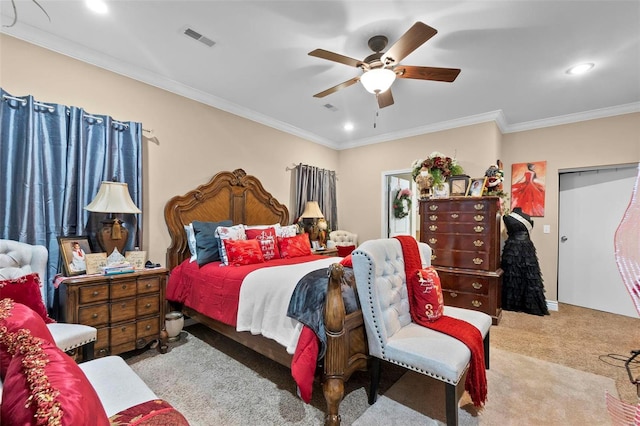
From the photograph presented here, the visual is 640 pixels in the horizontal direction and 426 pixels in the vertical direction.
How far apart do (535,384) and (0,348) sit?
309 cm

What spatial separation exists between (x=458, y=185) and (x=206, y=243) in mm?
3277

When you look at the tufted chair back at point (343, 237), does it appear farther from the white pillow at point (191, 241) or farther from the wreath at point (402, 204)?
the white pillow at point (191, 241)

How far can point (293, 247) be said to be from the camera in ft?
11.2

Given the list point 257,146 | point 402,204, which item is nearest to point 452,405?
point 257,146

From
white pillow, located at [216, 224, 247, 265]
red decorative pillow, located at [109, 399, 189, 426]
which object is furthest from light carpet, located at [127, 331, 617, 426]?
white pillow, located at [216, 224, 247, 265]

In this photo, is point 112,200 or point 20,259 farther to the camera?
point 112,200

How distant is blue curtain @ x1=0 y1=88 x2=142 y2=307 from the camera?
7.20 feet

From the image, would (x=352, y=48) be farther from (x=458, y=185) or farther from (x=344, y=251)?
(x=344, y=251)

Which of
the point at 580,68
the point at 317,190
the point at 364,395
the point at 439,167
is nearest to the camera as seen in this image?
the point at 364,395

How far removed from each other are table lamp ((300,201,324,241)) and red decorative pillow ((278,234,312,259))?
1074 millimetres

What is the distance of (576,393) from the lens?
2053mm

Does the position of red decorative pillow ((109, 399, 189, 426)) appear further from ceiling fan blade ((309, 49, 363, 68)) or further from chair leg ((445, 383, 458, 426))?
ceiling fan blade ((309, 49, 363, 68))

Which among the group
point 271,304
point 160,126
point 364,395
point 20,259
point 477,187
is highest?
point 160,126

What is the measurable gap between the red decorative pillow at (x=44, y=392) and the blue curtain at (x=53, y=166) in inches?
83.7
